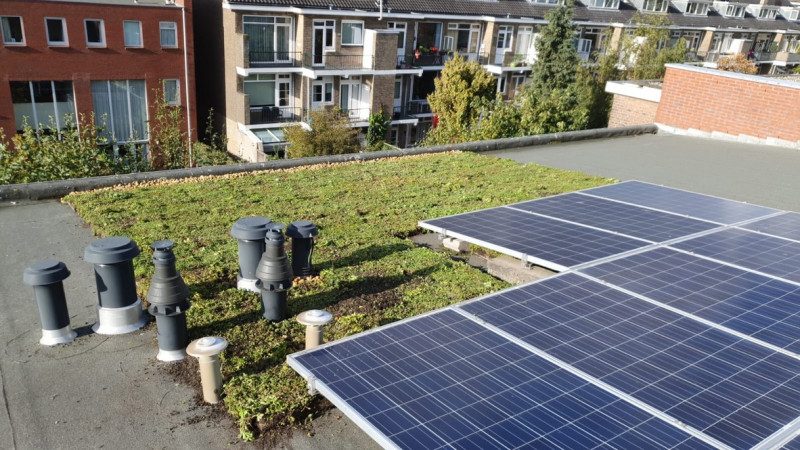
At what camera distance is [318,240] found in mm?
10820

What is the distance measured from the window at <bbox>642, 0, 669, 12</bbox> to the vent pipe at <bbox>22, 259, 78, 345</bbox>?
66.3m

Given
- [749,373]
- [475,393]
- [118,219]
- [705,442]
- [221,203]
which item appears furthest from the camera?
[221,203]

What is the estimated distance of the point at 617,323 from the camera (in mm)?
6391

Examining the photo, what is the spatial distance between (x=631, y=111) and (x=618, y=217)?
16.6m

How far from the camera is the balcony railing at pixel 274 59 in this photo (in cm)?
3703

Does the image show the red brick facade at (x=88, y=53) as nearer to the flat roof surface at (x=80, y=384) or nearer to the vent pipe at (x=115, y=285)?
the flat roof surface at (x=80, y=384)

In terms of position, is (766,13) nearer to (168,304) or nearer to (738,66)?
(738,66)

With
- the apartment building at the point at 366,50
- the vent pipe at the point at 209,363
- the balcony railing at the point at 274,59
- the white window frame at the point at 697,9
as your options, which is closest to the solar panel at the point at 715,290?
the vent pipe at the point at 209,363

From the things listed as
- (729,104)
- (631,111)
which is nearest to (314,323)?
(729,104)

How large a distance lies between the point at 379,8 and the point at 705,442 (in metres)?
39.0

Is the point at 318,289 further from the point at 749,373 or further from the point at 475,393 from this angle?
the point at 749,373

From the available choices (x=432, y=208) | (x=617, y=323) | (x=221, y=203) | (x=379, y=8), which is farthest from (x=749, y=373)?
(x=379, y=8)

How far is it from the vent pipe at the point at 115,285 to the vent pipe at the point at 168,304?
641 millimetres

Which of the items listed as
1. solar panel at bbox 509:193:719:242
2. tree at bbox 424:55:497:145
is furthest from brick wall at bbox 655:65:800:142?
solar panel at bbox 509:193:719:242
